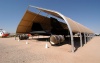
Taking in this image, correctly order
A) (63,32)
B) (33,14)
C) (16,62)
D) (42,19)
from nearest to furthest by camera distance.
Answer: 1. (16,62)
2. (33,14)
3. (63,32)
4. (42,19)

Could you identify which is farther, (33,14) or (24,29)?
(24,29)

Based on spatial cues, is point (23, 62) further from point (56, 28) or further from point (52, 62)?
point (56, 28)

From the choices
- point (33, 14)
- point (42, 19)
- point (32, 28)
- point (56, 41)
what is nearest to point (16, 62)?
point (56, 41)

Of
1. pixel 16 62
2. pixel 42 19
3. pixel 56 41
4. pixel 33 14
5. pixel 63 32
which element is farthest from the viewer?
pixel 42 19

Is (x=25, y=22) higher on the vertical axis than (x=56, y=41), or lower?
higher

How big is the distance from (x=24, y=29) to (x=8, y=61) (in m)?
21.1

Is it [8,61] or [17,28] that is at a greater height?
[17,28]

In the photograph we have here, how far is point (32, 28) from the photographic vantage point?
92.4 feet

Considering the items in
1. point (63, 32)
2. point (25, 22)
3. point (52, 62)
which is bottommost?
point (52, 62)

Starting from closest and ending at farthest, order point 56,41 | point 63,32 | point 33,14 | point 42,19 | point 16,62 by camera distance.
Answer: point 16,62 → point 56,41 → point 33,14 → point 63,32 → point 42,19

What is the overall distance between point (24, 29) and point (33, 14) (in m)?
5.09

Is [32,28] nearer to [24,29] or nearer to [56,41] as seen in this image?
[24,29]

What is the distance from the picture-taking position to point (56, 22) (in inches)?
1059

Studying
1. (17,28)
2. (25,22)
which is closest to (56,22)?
(25,22)
